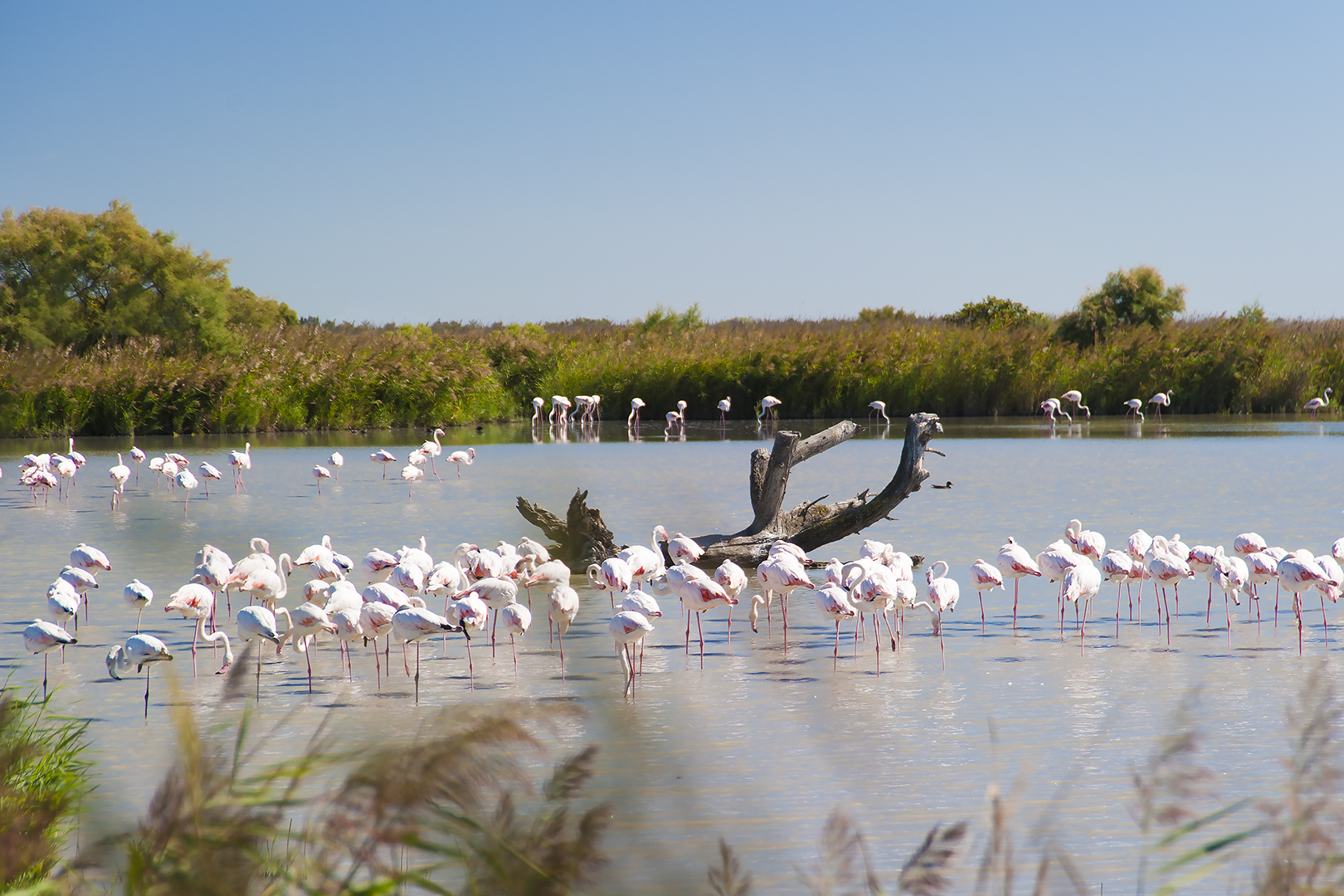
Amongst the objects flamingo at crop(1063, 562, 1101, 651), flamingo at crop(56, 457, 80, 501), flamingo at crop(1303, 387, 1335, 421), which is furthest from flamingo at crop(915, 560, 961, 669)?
flamingo at crop(1303, 387, 1335, 421)

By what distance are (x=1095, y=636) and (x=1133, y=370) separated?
98.1ft

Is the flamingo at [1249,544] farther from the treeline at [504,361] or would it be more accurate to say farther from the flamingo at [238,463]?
the treeline at [504,361]

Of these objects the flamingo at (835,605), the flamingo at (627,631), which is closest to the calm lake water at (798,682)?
the flamingo at (627,631)

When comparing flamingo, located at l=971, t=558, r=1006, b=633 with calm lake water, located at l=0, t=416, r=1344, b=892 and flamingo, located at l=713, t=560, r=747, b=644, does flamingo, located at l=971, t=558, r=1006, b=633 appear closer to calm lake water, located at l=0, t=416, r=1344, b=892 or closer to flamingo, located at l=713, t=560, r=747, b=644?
calm lake water, located at l=0, t=416, r=1344, b=892

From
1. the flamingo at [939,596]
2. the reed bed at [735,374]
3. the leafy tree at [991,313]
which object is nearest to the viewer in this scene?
the flamingo at [939,596]

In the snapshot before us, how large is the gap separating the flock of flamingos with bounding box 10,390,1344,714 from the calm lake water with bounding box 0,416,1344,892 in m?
0.22

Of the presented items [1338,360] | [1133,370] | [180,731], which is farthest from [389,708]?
[1338,360]

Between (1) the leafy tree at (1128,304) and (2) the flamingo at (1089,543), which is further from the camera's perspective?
(1) the leafy tree at (1128,304)

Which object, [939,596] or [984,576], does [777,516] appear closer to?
[984,576]

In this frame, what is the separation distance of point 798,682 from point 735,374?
97.4ft

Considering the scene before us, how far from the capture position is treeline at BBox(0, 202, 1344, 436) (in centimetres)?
3125

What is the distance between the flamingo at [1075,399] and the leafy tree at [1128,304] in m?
3.67

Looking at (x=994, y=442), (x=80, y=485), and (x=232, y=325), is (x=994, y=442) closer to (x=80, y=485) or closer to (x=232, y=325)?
(x=80, y=485)

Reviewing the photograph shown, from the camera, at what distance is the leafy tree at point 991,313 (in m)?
50.0
